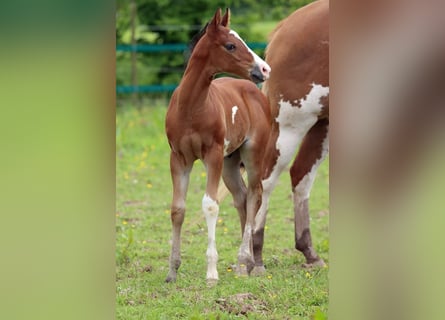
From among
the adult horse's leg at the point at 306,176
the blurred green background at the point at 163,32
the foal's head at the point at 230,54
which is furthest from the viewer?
the blurred green background at the point at 163,32

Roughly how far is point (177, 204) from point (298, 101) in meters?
1.32

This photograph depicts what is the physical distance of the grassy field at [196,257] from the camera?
18.3ft

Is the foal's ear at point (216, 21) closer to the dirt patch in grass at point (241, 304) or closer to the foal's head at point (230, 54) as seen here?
the foal's head at point (230, 54)

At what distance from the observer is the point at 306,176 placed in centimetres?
746

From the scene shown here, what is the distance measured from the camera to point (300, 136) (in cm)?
724

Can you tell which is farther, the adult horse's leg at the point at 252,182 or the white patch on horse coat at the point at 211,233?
the adult horse's leg at the point at 252,182

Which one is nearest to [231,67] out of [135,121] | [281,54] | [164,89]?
[281,54]

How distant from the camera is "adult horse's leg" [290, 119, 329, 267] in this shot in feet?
24.3

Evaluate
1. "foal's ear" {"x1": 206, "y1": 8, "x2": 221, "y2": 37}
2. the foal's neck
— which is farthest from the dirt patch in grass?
"foal's ear" {"x1": 206, "y1": 8, "x2": 221, "y2": 37}

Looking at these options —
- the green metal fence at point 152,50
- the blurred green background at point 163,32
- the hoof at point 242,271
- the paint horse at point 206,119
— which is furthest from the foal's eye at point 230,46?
the blurred green background at point 163,32

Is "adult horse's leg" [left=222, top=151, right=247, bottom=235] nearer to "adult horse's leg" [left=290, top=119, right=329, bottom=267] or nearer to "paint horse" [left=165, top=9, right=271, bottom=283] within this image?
"adult horse's leg" [left=290, top=119, right=329, bottom=267]

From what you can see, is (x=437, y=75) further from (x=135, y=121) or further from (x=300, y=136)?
(x=135, y=121)

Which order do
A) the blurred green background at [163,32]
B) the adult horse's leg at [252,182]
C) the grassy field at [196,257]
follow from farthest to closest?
the blurred green background at [163,32] < the adult horse's leg at [252,182] < the grassy field at [196,257]

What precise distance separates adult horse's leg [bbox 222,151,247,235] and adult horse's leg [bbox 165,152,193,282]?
0.81m
